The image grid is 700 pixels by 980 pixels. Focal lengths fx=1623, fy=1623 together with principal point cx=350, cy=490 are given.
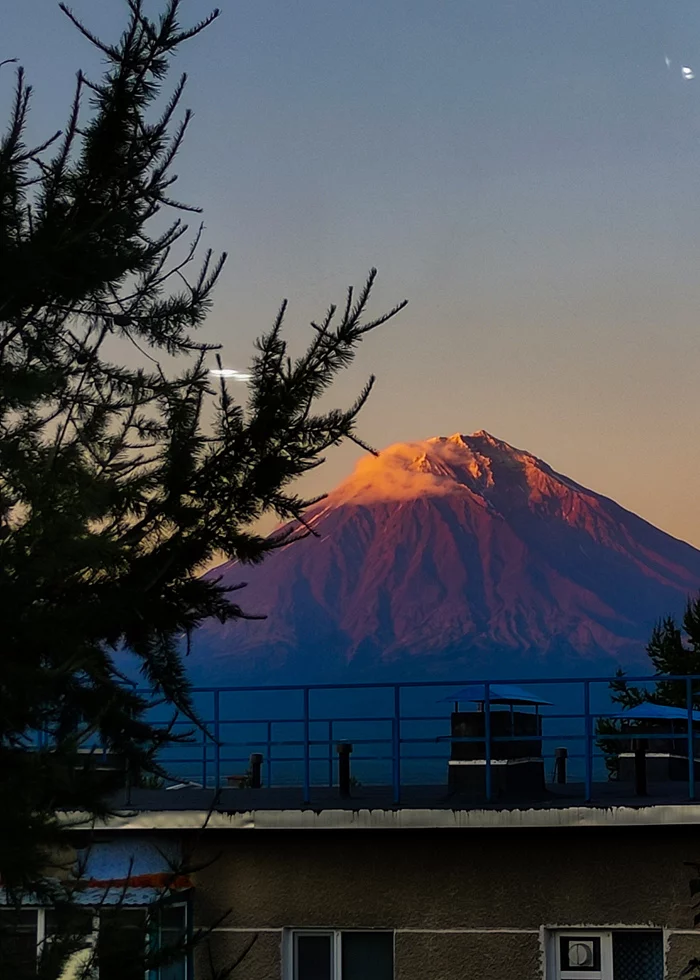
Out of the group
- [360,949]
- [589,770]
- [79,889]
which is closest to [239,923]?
[360,949]

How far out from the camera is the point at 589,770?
46.8 feet

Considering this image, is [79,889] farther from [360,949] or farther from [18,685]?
[360,949]

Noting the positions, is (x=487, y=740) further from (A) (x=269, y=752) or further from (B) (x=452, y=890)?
(A) (x=269, y=752)

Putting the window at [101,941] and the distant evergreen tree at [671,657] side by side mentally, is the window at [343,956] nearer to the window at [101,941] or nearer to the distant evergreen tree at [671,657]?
the window at [101,941]

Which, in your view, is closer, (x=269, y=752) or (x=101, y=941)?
(x=101, y=941)

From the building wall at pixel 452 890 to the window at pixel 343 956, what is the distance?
0.47ft

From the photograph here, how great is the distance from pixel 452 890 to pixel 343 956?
1.21 m

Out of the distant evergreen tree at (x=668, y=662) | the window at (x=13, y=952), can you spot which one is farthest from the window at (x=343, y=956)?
the distant evergreen tree at (x=668, y=662)

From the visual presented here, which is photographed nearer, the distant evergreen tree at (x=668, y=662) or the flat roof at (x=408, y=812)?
the flat roof at (x=408, y=812)

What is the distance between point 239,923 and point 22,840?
8.20 meters

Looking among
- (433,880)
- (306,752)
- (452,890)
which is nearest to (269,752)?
(306,752)

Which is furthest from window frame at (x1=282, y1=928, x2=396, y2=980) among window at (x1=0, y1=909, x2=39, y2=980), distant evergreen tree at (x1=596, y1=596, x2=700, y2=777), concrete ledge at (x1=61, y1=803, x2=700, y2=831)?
distant evergreen tree at (x1=596, y1=596, x2=700, y2=777)

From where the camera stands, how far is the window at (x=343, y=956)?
14.9 meters

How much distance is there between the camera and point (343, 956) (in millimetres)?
14906
